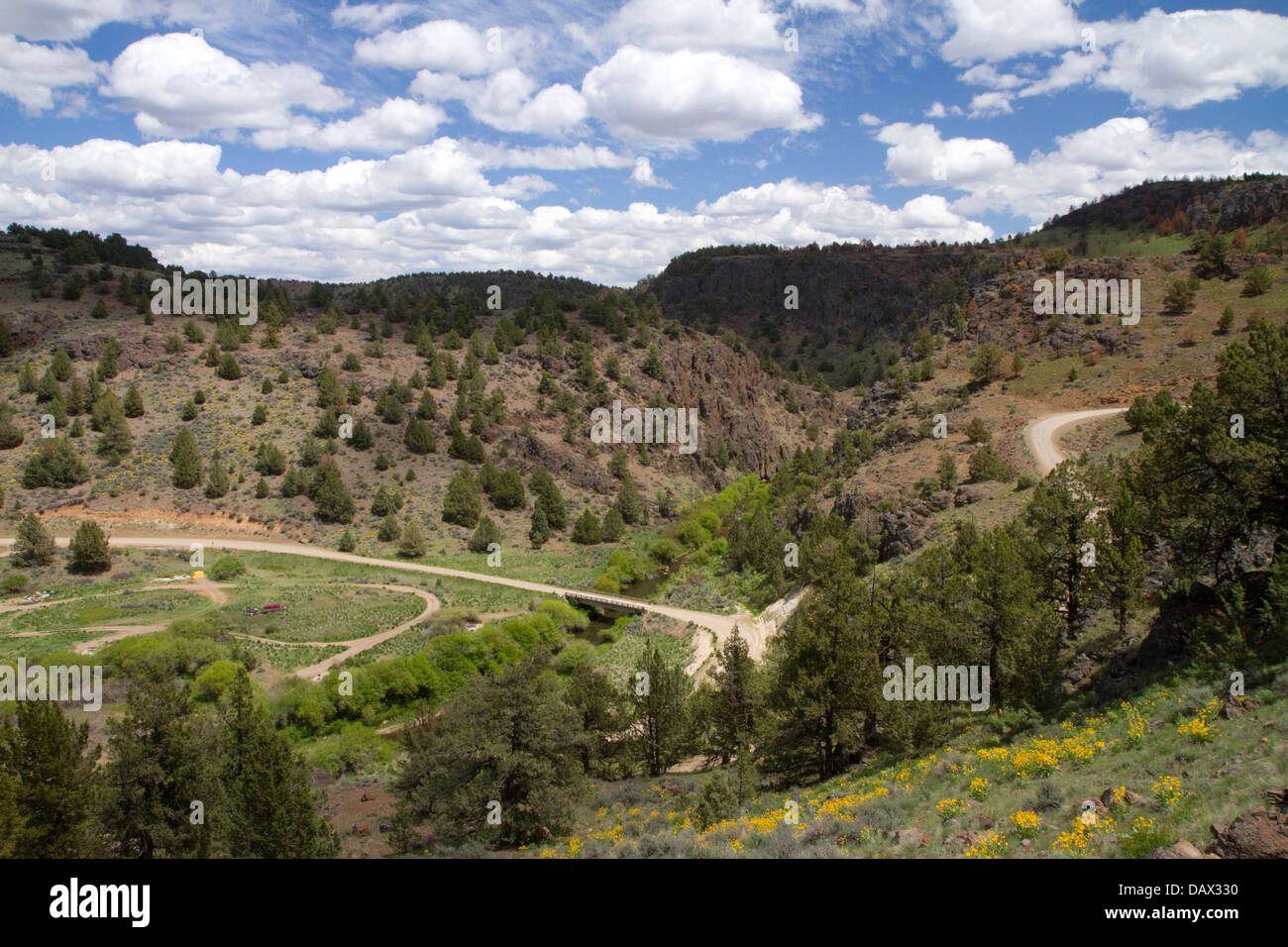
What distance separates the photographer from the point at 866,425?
81062mm

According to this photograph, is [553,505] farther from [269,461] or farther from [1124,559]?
[1124,559]

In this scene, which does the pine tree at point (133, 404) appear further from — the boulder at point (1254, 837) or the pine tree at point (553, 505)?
the boulder at point (1254, 837)

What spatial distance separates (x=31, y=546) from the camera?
5928 cm

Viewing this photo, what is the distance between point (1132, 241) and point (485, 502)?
120314mm

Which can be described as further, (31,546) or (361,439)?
(361,439)

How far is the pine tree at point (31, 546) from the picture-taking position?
59.1 metres

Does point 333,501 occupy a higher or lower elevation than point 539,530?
higher

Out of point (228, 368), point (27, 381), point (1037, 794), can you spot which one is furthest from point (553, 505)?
point (1037, 794)

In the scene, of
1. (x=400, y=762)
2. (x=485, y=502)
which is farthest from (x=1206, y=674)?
(x=485, y=502)

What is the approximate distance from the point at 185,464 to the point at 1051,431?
83164 mm

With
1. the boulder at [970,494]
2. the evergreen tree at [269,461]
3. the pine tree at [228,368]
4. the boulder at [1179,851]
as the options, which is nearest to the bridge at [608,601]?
the boulder at [970,494]

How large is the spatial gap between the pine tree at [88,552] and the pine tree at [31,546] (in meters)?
1.75

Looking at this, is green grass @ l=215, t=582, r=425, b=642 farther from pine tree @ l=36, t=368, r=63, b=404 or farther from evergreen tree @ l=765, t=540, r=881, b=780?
pine tree @ l=36, t=368, r=63, b=404

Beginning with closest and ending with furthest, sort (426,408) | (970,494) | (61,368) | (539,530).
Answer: (970,494), (539,530), (61,368), (426,408)
